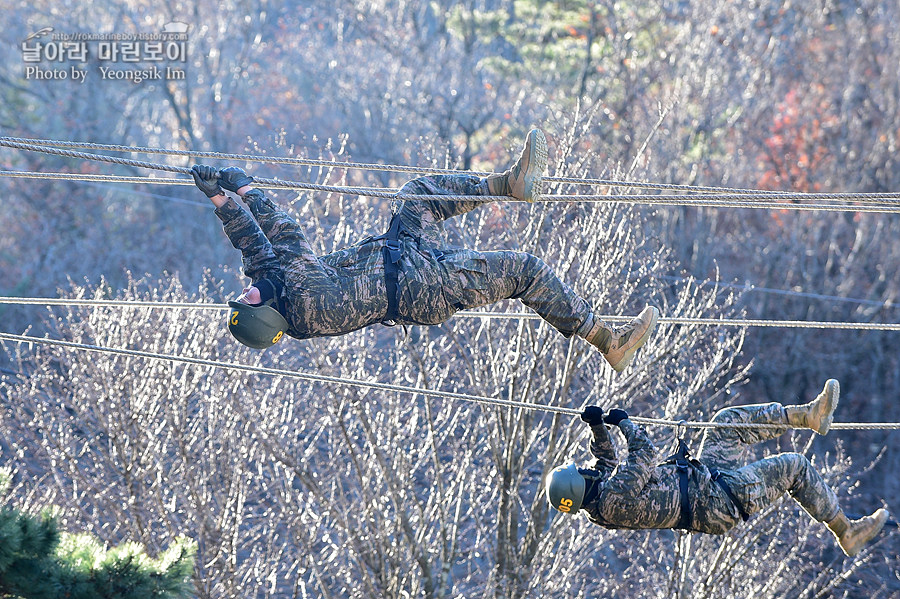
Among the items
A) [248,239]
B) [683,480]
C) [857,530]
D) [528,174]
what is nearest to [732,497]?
[683,480]

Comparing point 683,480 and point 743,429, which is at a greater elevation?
point 743,429

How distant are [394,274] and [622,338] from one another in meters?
1.39

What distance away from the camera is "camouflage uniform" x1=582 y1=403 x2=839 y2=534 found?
19.2ft

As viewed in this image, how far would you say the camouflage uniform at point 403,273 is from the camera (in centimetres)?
518

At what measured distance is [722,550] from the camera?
422 inches

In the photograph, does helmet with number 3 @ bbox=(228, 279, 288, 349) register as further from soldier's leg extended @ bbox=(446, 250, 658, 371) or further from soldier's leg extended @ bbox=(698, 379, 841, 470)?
soldier's leg extended @ bbox=(698, 379, 841, 470)

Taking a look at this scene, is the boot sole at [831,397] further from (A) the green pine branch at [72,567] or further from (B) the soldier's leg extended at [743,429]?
(A) the green pine branch at [72,567]

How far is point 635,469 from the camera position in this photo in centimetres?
584

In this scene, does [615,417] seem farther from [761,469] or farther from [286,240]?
[286,240]

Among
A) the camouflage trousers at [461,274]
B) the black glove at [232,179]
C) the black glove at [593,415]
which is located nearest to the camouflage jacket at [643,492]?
the black glove at [593,415]

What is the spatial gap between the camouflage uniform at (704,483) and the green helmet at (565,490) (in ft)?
0.45

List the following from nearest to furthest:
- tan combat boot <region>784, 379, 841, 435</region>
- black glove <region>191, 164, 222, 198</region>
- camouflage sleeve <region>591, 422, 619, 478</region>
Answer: black glove <region>191, 164, 222, 198</region> → tan combat boot <region>784, 379, 841, 435</region> → camouflage sleeve <region>591, 422, 619, 478</region>

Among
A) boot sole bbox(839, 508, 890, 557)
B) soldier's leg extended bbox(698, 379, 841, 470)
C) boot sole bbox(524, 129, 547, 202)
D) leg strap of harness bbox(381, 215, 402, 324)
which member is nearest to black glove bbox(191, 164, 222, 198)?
leg strap of harness bbox(381, 215, 402, 324)

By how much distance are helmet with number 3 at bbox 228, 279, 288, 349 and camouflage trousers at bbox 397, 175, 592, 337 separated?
69 cm
